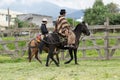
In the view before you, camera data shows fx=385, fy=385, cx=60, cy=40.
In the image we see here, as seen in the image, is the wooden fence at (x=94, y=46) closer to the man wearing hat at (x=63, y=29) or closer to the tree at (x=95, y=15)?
the man wearing hat at (x=63, y=29)

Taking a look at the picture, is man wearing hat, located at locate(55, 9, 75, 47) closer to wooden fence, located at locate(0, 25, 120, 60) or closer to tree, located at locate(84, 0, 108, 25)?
wooden fence, located at locate(0, 25, 120, 60)

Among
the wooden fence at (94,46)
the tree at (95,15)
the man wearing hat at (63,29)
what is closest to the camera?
the man wearing hat at (63,29)

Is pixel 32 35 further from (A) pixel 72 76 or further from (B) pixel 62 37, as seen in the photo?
(A) pixel 72 76

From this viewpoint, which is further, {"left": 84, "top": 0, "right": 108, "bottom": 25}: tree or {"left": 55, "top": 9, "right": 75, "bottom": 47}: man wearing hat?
{"left": 84, "top": 0, "right": 108, "bottom": 25}: tree

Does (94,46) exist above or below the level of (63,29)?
below

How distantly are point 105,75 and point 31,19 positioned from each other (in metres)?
72.1

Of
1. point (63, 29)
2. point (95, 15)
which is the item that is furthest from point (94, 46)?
point (95, 15)

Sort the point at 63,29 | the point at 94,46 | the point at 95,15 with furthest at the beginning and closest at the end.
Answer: the point at 95,15
the point at 94,46
the point at 63,29

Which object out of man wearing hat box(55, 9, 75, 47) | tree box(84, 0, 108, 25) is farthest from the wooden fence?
tree box(84, 0, 108, 25)

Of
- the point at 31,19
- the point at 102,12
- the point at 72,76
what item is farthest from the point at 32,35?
the point at 31,19

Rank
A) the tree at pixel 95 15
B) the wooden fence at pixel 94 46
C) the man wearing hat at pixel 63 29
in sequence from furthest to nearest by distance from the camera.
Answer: the tree at pixel 95 15
the wooden fence at pixel 94 46
the man wearing hat at pixel 63 29

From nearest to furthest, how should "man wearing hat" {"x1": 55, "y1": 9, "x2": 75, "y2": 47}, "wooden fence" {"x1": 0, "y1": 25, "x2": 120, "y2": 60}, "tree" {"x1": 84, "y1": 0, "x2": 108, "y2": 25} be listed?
1. "man wearing hat" {"x1": 55, "y1": 9, "x2": 75, "y2": 47}
2. "wooden fence" {"x1": 0, "y1": 25, "x2": 120, "y2": 60}
3. "tree" {"x1": 84, "y1": 0, "x2": 108, "y2": 25}

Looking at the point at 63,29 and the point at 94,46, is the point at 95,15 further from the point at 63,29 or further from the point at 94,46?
the point at 63,29

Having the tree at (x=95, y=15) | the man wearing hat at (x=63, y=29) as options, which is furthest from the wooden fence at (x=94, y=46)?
the tree at (x=95, y=15)
